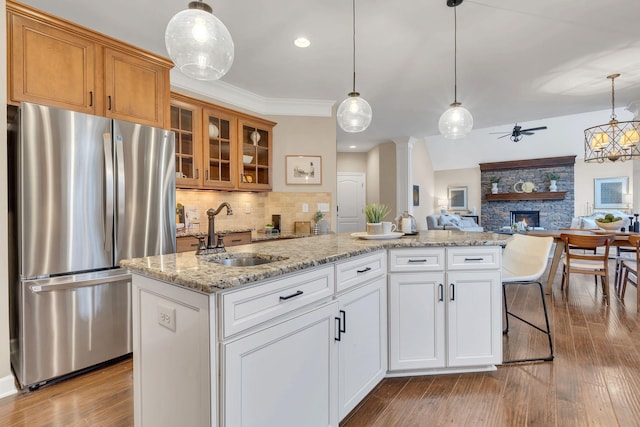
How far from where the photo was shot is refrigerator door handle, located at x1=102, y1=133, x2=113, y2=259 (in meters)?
2.26

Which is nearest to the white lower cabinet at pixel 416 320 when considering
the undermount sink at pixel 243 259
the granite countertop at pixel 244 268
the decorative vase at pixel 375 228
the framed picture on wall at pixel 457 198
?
the granite countertop at pixel 244 268

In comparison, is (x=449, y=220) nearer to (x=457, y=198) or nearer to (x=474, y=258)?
(x=457, y=198)

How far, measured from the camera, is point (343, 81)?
3861 millimetres

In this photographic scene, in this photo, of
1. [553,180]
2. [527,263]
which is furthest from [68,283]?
[553,180]

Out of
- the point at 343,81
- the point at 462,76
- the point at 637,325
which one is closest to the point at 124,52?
the point at 343,81

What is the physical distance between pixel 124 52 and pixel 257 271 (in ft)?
7.63

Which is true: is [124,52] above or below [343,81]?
below

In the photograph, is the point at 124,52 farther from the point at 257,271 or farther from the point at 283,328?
the point at 283,328

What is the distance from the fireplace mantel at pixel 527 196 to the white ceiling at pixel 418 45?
4.86 meters

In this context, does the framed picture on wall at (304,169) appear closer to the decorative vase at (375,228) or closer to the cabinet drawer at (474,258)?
the decorative vase at (375,228)

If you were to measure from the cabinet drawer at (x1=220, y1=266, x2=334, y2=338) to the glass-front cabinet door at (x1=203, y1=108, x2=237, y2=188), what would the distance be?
2.50 m

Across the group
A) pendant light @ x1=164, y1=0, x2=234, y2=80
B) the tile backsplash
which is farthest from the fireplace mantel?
pendant light @ x1=164, y1=0, x2=234, y2=80

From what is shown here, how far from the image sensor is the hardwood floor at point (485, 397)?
5.70ft

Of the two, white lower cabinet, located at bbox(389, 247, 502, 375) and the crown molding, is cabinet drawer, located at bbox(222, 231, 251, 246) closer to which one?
the crown molding
